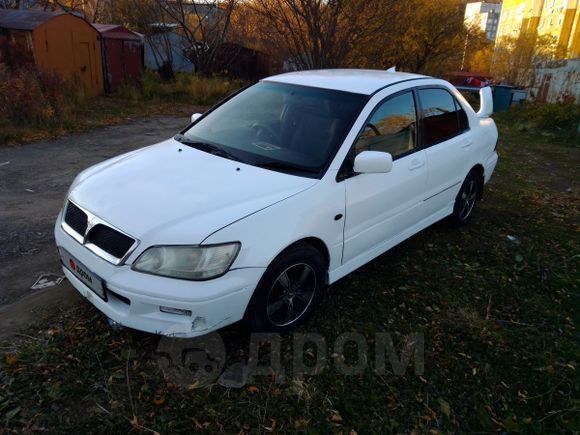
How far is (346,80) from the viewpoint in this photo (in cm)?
374

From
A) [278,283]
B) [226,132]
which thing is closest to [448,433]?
[278,283]

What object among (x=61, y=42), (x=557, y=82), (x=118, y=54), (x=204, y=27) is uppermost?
(x=204, y=27)

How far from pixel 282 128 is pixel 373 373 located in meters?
1.90

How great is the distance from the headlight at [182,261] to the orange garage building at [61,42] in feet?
37.5

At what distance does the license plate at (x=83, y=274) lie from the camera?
103 inches

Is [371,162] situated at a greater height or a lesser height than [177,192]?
greater

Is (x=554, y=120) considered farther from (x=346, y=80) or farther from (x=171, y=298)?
(x=171, y=298)

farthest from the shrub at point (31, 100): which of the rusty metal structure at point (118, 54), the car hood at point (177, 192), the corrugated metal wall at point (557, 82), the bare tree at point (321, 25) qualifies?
the corrugated metal wall at point (557, 82)

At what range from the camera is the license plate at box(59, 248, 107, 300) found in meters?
2.60

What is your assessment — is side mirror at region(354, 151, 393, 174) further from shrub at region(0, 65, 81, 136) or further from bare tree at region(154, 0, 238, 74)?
bare tree at region(154, 0, 238, 74)

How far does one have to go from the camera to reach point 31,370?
8.39ft

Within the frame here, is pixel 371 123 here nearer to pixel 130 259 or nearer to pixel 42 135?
pixel 130 259

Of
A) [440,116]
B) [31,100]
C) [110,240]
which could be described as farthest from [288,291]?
[31,100]

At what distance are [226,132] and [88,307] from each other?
5.52 feet
